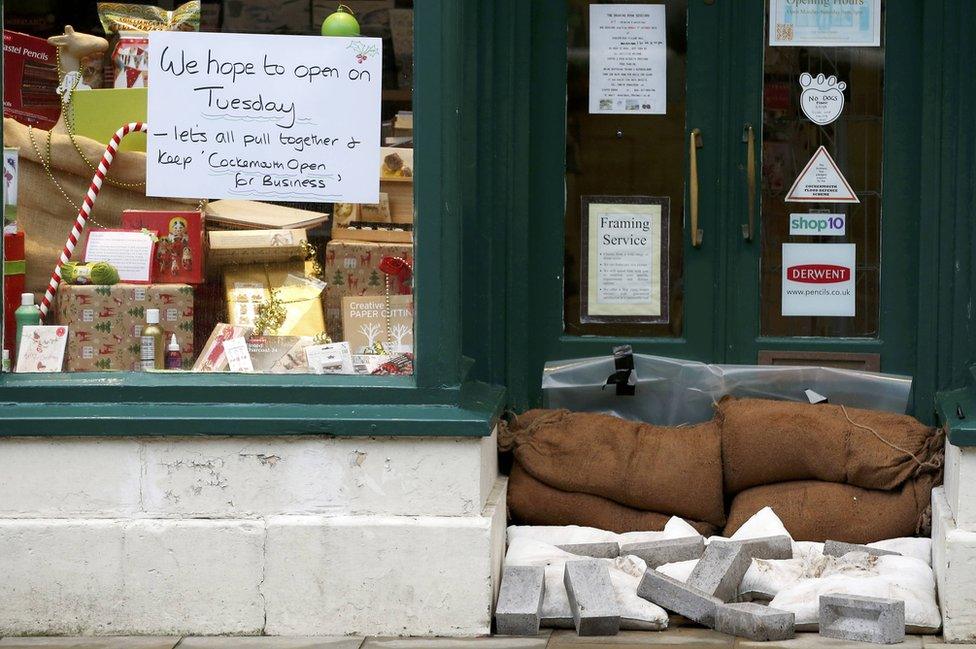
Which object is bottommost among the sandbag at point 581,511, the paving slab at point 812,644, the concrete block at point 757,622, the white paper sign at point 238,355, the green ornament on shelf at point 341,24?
the paving slab at point 812,644

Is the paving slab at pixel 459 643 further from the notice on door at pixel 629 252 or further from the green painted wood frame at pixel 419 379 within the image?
the notice on door at pixel 629 252

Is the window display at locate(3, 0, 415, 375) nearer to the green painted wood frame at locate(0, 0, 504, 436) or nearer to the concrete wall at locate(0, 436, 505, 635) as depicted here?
the green painted wood frame at locate(0, 0, 504, 436)

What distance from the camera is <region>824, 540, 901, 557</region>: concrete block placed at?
17.4 ft

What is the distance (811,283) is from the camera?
5980 millimetres

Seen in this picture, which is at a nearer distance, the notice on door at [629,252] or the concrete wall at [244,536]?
the concrete wall at [244,536]

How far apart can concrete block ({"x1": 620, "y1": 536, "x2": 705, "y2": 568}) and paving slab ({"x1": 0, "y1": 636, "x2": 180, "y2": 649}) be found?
1761mm

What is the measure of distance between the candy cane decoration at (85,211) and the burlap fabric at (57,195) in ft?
0.06

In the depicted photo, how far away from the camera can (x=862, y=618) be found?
193 inches

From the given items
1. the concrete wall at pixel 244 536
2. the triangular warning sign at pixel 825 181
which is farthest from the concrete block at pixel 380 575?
the triangular warning sign at pixel 825 181

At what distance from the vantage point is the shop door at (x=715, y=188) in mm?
5926

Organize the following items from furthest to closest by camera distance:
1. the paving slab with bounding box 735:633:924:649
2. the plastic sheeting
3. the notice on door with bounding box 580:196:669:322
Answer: the notice on door with bounding box 580:196:669:322 → the plastic sheeting → the paving slab with bounding box 735:633:924:649

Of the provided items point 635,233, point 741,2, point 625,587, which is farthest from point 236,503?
point 741,2

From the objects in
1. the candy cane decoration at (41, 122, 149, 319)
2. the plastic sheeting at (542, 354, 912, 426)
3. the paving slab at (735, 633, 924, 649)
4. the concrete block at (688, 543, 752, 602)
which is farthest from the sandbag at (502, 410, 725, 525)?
the candy cane decoration at (41, 122, 149, 319)

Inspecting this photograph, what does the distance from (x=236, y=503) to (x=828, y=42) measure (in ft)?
10.1
